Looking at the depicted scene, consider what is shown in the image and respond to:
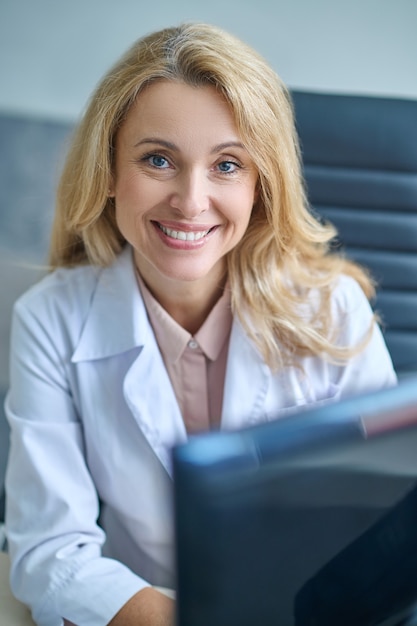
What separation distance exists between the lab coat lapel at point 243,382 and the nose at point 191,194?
238mm

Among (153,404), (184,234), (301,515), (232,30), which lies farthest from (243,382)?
(232,30)

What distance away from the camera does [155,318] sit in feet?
3.92

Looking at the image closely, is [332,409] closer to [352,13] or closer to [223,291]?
[223,291]

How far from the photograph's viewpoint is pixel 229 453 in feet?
1.33

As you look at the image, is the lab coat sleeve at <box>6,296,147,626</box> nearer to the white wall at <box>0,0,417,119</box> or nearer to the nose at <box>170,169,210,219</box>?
the nose at <box>170,169,210,219</box>

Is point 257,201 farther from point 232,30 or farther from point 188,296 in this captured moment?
point 232,30

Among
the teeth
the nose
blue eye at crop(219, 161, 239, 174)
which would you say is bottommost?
the teeth

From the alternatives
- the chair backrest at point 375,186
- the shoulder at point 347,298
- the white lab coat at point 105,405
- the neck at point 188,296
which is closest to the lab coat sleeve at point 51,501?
the white lab coat at point 105,405

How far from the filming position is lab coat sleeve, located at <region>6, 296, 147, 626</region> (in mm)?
945

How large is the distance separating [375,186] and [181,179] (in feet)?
1.63

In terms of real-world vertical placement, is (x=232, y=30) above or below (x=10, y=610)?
above

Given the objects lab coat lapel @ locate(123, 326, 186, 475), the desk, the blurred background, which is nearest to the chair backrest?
lab coat lapel @ locate(123, 326, 186, 475)

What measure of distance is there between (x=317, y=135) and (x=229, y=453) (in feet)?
3.34

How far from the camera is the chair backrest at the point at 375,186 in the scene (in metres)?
1.32
